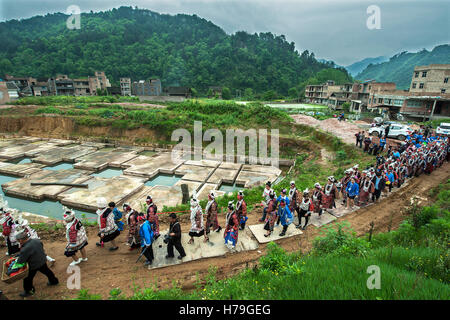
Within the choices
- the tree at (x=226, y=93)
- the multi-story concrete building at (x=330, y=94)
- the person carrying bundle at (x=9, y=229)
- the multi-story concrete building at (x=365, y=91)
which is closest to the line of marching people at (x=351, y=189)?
the person carrying bundle at (x=9, y=229)

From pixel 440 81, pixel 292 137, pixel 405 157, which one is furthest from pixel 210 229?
pixel 440 81

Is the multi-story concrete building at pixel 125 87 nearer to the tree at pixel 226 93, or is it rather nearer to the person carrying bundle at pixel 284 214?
the tree at pixel 226 93

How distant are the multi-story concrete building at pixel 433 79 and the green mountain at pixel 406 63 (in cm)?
6368

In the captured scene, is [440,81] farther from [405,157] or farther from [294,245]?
[294,245]

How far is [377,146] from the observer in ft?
50.4

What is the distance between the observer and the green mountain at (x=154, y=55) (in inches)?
3034

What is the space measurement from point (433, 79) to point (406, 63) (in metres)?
103

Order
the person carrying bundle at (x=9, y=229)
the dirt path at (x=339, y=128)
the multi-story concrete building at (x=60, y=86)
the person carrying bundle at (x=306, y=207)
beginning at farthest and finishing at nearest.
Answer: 1. the multi-story concrete building at (x=60, y=86)
2. the dirt path at (x=339, y=128)
3. the person carrying bundle at (x=306, y=207)
4. the person carrying bundle at (x=9, y=229)

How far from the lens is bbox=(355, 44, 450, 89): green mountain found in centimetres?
9381

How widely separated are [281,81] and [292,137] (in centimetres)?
7304

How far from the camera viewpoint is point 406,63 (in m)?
109

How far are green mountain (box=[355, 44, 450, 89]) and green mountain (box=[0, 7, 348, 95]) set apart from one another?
33.3 metres

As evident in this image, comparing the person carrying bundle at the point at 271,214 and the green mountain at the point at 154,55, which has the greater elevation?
the green mountain at the point at 154,55

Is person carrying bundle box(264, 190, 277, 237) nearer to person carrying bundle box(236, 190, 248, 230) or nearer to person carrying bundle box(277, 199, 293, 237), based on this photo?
person carrying bundle box(277, 199, 293, 237)
